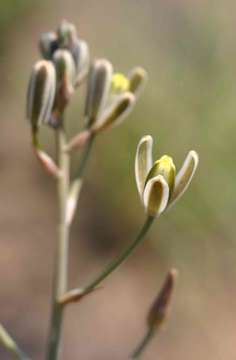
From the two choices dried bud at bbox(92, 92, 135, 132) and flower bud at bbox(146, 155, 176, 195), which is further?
dried bud at bbox(92, 92, 135, 132)

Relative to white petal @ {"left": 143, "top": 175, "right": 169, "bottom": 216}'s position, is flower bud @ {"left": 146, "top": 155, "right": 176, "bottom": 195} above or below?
above

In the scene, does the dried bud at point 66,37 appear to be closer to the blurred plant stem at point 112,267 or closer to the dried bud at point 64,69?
the dried bud at point 64,69

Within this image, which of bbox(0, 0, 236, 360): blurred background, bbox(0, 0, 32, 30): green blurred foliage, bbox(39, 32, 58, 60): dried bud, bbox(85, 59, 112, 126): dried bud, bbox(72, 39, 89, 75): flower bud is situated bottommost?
bbox(0, 0, 236, 360): blurred background

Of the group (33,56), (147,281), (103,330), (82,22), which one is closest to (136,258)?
(147,281)

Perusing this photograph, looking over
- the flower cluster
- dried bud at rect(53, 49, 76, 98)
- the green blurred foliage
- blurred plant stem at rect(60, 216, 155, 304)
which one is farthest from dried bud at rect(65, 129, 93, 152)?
the green blurred foliage

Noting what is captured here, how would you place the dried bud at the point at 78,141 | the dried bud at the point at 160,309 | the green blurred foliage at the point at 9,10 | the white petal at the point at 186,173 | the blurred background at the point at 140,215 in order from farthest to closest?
the green blurred foliage at the point at 9,10 → the blurred background at the point at 140,215 → the dried bud at the point at 78,141 → the dried bud at the point at 160,309 → the white petal at the point at 186,173

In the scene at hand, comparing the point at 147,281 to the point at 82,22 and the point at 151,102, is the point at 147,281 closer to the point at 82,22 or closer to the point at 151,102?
the point at 151,102

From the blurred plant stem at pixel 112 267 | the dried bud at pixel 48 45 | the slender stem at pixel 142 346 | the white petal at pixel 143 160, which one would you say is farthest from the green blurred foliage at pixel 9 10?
the white petal at pixel 143 160

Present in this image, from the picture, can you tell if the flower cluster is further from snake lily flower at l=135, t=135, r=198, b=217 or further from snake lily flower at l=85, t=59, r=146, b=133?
snake lily flower at l=135, t=135, r=198, b=217
